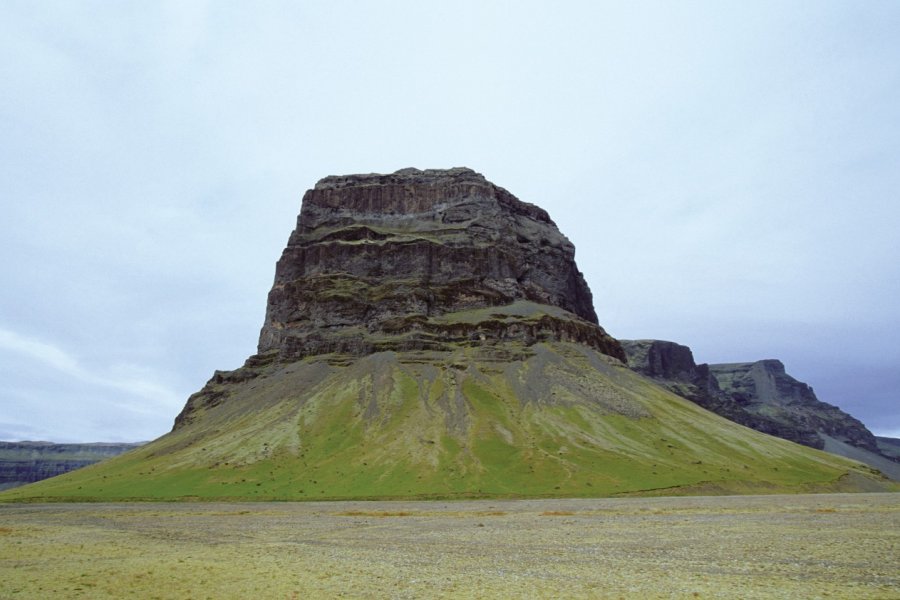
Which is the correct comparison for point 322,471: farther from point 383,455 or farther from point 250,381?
point 250,381

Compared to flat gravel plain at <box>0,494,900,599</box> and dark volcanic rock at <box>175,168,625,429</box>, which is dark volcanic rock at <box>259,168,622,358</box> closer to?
dark volcanic rock at <box>175,168,625,429</box>

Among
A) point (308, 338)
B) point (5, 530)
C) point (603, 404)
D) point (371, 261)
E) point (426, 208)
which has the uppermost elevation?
point (426, 208)

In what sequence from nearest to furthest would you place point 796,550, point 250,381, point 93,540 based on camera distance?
point 796,550
point 93,540
point 250,381

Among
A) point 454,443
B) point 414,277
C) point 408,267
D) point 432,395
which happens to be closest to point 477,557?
point 454,443

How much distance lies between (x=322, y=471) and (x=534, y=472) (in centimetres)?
3480

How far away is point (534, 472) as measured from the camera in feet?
286

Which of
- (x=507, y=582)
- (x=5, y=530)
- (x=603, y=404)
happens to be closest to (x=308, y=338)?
(x=603, y=404)

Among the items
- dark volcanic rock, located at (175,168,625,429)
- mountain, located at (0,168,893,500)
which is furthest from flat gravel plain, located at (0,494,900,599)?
dark volcanic rock, located at (175,168,625,429)

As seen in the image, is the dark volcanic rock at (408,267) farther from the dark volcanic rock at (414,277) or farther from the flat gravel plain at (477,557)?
the flat gravel plain at (477,557)

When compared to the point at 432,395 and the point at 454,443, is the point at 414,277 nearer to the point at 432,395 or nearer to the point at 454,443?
the point at 432,395

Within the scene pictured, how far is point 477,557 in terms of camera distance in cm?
2773

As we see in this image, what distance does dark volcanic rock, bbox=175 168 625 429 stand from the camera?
144 metres

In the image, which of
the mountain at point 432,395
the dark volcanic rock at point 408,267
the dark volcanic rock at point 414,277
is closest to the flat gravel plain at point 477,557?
the mountain at point 432,395

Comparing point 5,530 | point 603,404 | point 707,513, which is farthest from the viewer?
point 603,404
